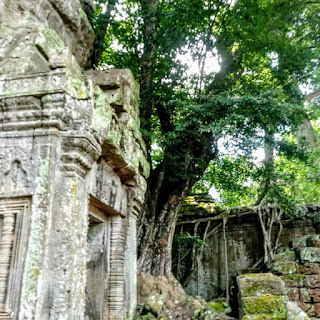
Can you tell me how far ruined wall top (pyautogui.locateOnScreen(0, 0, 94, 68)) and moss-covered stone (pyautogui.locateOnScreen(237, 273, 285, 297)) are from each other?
3.86m

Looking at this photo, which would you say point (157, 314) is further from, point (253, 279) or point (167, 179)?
point (167, 179)

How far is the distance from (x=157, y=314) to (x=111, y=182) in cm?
225

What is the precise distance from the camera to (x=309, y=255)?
7.66 meters

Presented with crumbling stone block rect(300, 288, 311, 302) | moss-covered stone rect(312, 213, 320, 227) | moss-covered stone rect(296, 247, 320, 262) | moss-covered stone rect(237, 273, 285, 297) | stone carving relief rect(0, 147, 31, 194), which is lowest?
crumbling stone block rect(300, 288, 311, 302)

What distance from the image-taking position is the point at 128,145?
13.2 ft

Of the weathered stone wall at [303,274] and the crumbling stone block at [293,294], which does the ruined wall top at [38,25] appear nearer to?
the weathered stone wall at [303,274]

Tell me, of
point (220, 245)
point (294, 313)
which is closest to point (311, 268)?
point (220, 245)

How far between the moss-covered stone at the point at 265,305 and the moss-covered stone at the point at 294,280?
2800mm

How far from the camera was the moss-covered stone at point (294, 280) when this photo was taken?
24.5 ft

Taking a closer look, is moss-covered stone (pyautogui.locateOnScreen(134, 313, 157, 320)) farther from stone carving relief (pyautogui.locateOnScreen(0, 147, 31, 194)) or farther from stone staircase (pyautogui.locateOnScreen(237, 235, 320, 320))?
stone carving relief (pyautogui.locateOnScreen(0, 147, 31, 194))

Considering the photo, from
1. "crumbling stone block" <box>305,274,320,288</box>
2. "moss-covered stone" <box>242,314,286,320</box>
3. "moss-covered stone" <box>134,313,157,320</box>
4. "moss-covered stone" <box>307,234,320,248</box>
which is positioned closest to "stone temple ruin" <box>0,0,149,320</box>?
"moss-covered stone" <box>134,313,157,320</box>

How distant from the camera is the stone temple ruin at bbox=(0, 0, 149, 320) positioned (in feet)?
8.52

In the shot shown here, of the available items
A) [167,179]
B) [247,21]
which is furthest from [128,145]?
[247,21]

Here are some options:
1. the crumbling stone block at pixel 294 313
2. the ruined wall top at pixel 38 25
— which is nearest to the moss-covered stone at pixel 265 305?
the crumbling stone block at pixel 294 313
